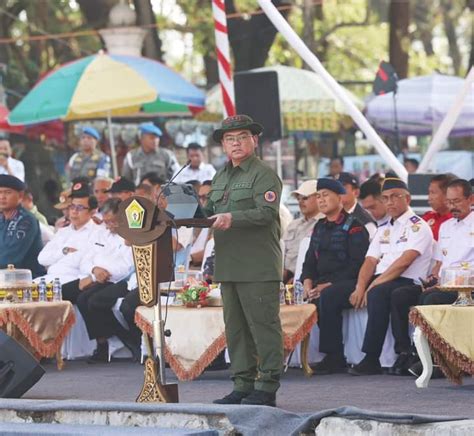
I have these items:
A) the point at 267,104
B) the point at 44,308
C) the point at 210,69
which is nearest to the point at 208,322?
the point at 44,308

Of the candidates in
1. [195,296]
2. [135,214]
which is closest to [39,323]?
[195,296]

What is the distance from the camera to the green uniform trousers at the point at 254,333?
10.5 meters

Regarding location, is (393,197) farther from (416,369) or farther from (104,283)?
(104,283)

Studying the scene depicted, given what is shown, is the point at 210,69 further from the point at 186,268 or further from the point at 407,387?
the point at 407,387

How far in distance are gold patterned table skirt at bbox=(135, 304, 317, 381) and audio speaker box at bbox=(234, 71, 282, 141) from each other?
470 centimetres

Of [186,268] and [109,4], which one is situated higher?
[109,4]

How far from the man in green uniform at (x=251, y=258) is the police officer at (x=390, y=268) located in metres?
2.49

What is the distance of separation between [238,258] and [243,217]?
1.20 ft

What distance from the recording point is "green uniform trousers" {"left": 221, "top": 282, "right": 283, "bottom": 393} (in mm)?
10531

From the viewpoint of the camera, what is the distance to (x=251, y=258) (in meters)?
10.5

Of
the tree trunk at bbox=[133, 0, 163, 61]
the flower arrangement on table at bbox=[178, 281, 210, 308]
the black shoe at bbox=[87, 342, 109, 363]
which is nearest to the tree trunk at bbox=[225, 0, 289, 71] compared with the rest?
the tree trunk at bbox=[133, 0, 163, 61]

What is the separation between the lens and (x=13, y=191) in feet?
50.2

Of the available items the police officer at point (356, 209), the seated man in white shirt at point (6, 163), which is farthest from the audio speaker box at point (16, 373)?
the seated man in white shirt at point (6, 163)

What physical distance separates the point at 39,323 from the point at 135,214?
3438mm
